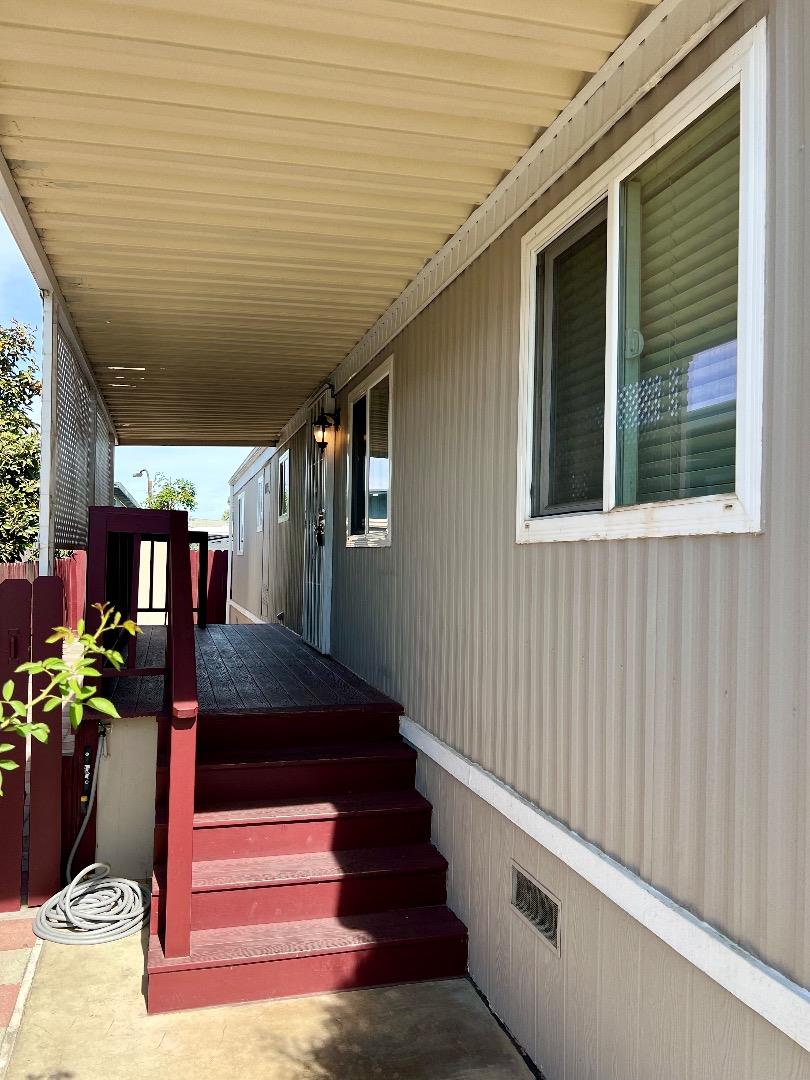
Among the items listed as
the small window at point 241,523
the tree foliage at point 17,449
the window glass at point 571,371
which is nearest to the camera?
the window glass at point 571,371

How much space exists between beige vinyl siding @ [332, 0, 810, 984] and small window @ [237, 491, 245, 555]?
12.3 meters

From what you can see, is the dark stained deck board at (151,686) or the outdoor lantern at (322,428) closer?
the dark stained deck board at (151,686)

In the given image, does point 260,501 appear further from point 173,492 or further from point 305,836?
point 173,492

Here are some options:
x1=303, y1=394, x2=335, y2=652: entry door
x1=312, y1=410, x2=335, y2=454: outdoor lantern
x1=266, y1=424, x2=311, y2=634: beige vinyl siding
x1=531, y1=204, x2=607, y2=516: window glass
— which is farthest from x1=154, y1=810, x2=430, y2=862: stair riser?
x1=266, y1=424, x2=311, y2=634: beige vinyl siding

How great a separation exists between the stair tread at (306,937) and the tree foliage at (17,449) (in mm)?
9682

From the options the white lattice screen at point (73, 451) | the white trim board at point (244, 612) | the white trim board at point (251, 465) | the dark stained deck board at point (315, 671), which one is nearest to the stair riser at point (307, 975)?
the dark stained deck board at point (315, 671)

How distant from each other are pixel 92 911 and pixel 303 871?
983 mm

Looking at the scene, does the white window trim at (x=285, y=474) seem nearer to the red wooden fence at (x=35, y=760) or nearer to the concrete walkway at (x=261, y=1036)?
the red wooden fence at (x=35, y=760)

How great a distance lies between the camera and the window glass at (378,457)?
5.00 metres

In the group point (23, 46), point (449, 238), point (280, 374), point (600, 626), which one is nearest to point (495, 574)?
point (600, 626)

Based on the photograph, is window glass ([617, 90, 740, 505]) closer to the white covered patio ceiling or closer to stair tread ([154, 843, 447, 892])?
the white covered patio ceiling

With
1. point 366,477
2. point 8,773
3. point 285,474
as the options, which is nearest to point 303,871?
point 8,773

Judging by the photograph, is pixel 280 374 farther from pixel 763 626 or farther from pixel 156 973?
pixel 763 626

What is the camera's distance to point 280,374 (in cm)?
668
